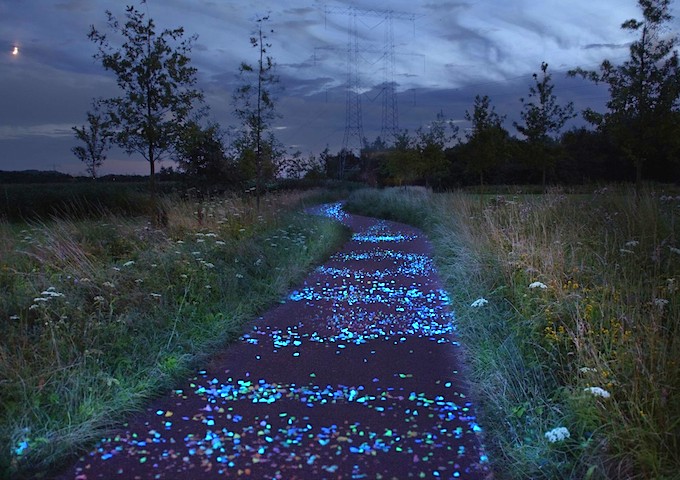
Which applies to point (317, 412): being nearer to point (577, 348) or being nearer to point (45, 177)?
point (577, 348)

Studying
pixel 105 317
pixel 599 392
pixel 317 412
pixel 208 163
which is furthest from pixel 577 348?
pixel 208 163

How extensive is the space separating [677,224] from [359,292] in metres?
4.96

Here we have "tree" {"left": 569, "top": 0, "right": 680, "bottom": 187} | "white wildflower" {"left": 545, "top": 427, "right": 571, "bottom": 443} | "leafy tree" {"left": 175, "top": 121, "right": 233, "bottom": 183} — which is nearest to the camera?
"white wildflower" {"left": 545, "top": 427, "right": 571, "bottom": 443}

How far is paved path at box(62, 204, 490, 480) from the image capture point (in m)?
3.35

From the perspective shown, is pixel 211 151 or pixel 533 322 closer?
pixel 533 322

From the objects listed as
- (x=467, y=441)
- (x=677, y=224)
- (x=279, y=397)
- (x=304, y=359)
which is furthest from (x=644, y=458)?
(x=677, y=224)

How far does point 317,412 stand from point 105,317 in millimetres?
2620

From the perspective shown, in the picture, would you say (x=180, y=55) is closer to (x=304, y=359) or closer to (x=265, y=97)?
(x=265, y=97)

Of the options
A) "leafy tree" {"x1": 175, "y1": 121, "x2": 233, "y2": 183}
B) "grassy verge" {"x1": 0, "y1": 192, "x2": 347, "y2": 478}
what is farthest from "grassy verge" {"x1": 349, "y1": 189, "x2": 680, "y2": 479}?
"leafy tree" {"x1": 175, "y1": 121, "x2": 233, "y2": 183}

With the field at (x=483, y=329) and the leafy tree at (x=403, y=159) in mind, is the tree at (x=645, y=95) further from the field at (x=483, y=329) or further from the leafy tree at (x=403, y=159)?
the leafy tree at (x=403, y=159)

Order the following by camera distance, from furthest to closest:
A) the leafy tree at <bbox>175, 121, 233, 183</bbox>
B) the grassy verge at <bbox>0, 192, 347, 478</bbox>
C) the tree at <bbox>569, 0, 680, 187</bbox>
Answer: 1. the leafy tree at <bbox>175, 121, 233, 183</bbox>
2. the tree at <bbox>569, 0, 680, 187</bbox>
3. the grassy verge at <bbox>0, 192, 347, 478</bbox>

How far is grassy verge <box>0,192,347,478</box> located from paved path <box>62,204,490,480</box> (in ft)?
0.90

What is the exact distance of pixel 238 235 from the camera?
10977 millimetres

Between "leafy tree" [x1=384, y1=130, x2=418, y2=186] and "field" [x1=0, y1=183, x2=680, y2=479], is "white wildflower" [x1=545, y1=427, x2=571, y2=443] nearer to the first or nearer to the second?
"field" [x1=0, y1=183, x2=680, y2=479]
